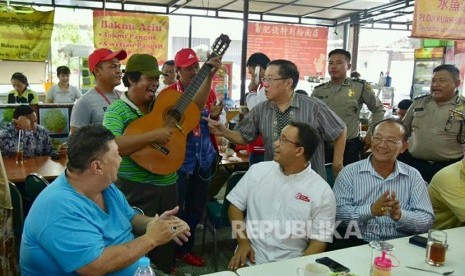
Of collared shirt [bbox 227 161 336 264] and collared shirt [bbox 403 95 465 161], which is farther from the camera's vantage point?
collared shirt [bbox 403 95 465 161]

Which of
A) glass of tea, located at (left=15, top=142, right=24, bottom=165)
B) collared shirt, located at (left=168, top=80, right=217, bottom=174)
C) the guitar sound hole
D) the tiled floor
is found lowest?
the tiled floor

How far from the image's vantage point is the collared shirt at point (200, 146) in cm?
316

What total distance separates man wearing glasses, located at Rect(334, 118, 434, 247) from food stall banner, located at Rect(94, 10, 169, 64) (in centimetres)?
585

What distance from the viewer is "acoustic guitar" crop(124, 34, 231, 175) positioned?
248cm

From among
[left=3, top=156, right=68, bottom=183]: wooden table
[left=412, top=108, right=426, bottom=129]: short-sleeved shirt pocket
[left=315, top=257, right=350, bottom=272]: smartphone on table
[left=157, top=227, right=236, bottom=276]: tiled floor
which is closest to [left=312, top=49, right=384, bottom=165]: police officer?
[left=412, top=108, right=426, bottom=129]: short-sleeved shirt pocket

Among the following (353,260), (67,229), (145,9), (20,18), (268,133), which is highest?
(145,9)

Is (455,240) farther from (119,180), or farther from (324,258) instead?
(119,180)

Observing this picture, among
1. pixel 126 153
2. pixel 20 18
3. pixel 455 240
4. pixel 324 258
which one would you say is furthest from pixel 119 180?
pixel 20 18

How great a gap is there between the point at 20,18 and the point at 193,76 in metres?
Answer: 4.24

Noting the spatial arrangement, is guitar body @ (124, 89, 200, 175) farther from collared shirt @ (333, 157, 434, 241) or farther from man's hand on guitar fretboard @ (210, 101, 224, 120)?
collared shirt @ (333, 157, 434, 241)

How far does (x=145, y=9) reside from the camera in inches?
313

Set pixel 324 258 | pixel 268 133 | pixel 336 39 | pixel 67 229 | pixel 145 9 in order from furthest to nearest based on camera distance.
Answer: pixel 336 39 < pixel 145 9 < pixel 268 133 < pixel 324 258 < pixel 67 229

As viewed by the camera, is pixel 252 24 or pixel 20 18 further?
pixel 252 24

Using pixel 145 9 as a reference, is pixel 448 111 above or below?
below
